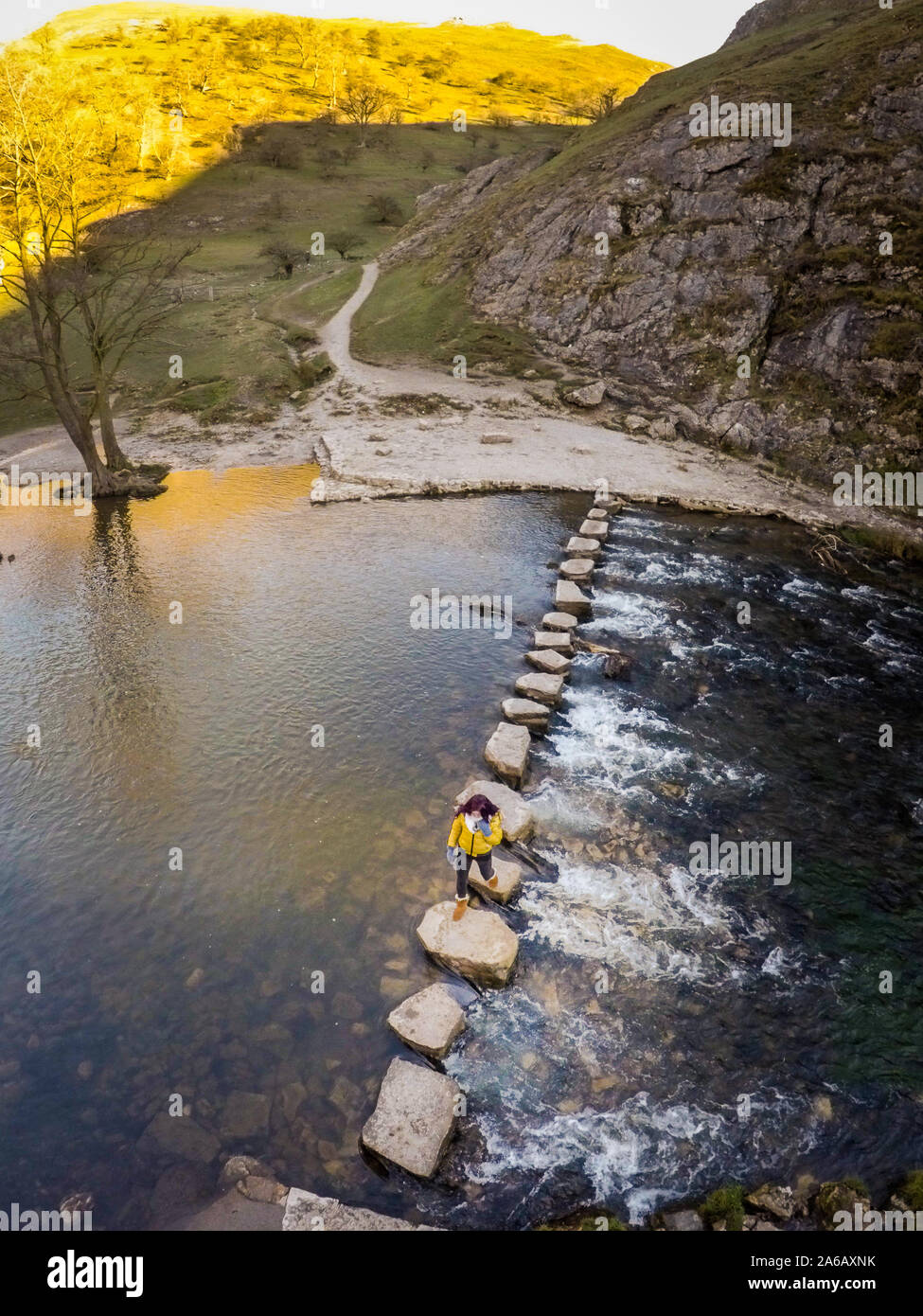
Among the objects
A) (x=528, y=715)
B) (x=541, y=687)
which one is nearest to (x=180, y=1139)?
(x=528, y=715)

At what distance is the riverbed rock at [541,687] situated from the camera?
1967 centimetres

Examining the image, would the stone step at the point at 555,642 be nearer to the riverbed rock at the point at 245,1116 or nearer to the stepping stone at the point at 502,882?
the stepping stone at the point at 502,882

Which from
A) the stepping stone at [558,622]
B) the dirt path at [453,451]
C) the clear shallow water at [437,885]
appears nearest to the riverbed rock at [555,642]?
the stepping stone at [558,622]

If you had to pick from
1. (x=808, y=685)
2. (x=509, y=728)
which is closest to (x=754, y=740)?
(x=808, y=685)

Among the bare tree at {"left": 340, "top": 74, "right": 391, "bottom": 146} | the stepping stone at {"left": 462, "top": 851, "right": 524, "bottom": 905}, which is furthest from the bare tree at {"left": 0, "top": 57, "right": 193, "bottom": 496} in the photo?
the bare tree at {"left": 340, "top": 74, "right": 391, "bottom": 146}

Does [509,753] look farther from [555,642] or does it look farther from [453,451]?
[453,451]

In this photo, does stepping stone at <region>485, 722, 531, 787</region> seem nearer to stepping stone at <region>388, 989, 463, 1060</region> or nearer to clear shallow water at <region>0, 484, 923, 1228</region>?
clear shallow water at <region>0, 484, 923, 1228</region>

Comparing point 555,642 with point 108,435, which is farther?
point 108,435

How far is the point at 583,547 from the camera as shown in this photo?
28.6m

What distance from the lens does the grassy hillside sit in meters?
48.9

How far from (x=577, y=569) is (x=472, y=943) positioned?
17232 mm

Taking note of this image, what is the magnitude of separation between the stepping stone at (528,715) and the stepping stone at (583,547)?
11.4 m

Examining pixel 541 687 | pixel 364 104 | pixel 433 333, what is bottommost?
pixel 541 687

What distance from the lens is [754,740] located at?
1867 cm
